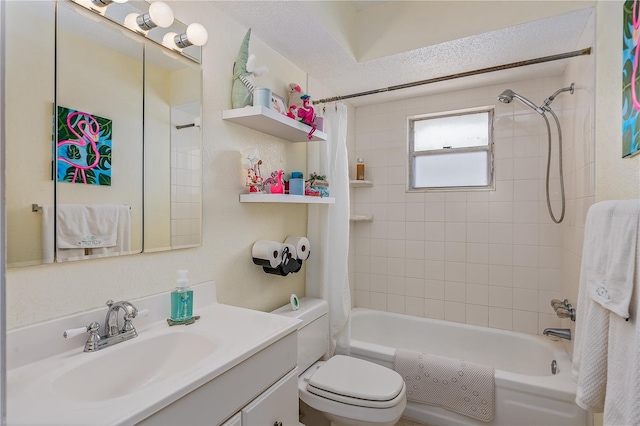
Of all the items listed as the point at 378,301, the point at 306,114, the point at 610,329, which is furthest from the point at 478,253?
the point at 306,114

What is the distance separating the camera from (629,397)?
83 centimetres

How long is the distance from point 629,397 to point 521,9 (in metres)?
1.76

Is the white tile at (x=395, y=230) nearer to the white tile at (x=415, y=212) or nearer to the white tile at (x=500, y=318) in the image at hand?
the white tile at (x=415, y=212)

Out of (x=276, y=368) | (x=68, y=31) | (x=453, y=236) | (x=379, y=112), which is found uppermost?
(x=379, y=112)

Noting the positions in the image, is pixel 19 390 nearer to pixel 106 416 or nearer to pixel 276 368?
pixel 106 416

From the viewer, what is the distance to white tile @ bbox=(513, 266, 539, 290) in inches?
93.7

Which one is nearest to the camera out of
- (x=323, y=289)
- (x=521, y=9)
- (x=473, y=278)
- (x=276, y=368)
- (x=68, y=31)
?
(x=68, y=31)

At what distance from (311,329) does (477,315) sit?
1.46 meters

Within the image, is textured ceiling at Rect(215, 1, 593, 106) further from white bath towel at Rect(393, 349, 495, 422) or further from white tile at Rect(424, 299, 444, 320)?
white bath towel at Rect(393, 349, 495, 422)

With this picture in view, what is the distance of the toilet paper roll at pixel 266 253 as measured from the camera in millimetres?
1696

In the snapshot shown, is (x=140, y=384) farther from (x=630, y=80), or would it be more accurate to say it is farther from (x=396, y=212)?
(x=396, y=212)

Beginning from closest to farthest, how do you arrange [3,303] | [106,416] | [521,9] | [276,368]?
[3,303]
[106,416]
[276,368]
[521,9]

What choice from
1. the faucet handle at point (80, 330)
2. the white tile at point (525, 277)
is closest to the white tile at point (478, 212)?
the white tile at point (525, 277)

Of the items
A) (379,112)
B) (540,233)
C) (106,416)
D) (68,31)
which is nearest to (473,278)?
(540,233)
